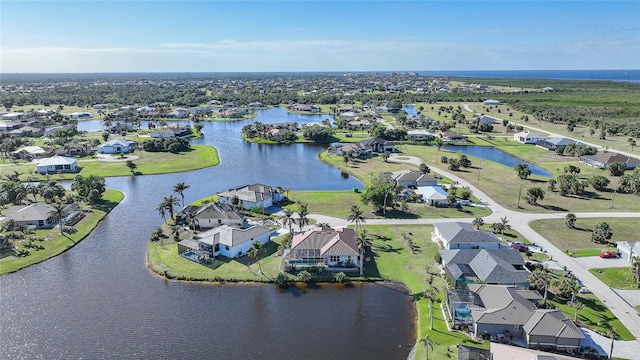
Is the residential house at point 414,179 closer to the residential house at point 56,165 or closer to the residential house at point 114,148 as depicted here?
the residential house at point 56,165

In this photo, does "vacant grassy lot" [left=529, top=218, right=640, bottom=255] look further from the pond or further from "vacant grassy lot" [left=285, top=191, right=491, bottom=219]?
the pond

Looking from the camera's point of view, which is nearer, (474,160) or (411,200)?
(411,200)

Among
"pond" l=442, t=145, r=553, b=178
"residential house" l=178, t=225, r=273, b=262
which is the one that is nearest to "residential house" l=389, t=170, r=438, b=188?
"pond" l=442, t=145, r=553, b=178

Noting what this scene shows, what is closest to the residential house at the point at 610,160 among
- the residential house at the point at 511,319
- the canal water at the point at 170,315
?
the residential house at the point at 511,319

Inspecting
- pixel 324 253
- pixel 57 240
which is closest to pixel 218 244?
pixel 324 253

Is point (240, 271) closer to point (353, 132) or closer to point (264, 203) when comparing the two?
point (264, 203)

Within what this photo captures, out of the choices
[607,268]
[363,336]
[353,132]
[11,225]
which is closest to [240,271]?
[363,336]
